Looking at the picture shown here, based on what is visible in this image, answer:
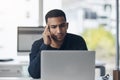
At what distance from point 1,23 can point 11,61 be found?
32.3 inches

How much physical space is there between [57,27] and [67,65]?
687 millimetres

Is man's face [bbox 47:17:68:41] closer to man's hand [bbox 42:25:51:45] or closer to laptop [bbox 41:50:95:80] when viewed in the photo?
man's hand [bbox 42:25:51:45]

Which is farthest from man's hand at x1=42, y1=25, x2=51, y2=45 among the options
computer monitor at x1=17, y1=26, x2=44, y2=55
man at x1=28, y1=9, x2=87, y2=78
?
computer monitor at x1=17, y1=26, x2=44, y2=55

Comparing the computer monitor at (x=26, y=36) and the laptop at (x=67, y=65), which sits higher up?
the computer monitor at (x=26, y=36)

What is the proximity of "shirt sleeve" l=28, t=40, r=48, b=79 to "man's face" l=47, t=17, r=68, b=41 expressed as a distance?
139mm

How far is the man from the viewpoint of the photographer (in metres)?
2.38

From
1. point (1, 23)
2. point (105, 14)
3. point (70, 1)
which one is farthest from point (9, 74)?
point (105, 14)

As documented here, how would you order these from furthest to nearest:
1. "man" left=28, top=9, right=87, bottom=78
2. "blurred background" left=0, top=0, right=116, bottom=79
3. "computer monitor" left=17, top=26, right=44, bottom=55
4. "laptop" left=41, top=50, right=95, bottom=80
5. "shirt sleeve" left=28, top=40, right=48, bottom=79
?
"blurred background" left=0, top=0, right=116, bottom=79 → "computer monitor" left=17, top=26, right=44, bottom=55 → "man" left=28, top=9, right=87, bottom=78 → "shirt sleeve" left=28, top=40, right=48, bottom=79 → "laptop" left=41, top=50, right=95, bottom=80

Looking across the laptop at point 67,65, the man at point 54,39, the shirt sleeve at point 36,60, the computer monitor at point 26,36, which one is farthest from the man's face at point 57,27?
the computer monitor at point 26,36

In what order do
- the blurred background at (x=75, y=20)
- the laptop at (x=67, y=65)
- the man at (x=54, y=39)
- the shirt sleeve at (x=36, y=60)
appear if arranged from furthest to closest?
the blurred background at (x=75, y=20) → the man at (x=54, y=39) → the shirt sleeve at (x=36, y=60) → the laptop at (x=67, y=65)

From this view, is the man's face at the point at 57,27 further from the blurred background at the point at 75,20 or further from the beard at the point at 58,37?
the blurred background at the point at 75,20

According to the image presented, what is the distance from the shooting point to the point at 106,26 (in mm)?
5039

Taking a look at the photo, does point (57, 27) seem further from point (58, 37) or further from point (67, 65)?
point (67, 65)

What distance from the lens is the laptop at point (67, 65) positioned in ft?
5.76
